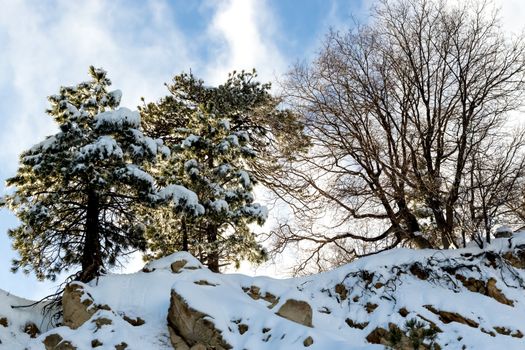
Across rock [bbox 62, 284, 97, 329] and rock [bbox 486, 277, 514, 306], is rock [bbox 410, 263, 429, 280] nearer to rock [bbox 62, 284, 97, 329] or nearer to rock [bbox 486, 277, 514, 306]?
rock [bbox 486, 277, 514, 306]

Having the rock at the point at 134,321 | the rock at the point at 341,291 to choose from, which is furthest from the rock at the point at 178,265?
the rock at the point at 341,291

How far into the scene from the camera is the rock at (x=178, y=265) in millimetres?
9414

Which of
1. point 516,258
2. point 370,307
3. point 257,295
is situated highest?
point 516,258

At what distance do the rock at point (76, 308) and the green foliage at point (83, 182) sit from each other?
1.31 m

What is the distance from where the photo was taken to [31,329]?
27.0 feet

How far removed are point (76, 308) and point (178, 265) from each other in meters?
2.41

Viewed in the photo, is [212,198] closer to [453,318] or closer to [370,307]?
[370,307]

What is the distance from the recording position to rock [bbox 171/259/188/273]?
941 centimetres

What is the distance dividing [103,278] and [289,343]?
4.29m

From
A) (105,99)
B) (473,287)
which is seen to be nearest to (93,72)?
(105,99)

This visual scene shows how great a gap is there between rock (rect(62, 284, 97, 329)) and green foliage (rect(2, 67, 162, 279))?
1311mm

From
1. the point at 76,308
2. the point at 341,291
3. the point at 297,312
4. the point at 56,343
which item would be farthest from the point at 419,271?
the point at 56,343

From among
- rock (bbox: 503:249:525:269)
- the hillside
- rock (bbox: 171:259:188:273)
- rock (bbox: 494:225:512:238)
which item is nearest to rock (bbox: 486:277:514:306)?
the hillside

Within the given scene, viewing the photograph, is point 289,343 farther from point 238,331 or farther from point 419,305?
point 419,305
